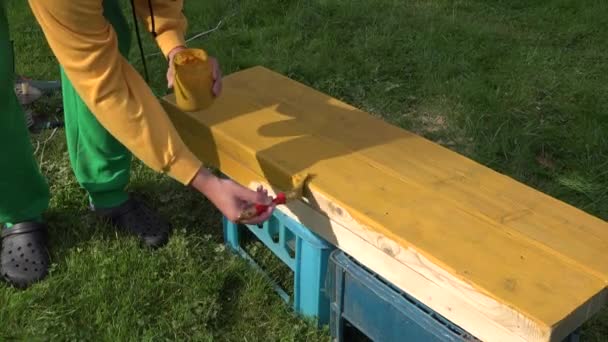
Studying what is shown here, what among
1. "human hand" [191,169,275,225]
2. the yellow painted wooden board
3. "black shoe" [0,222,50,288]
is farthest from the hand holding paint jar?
"black shoe" [0,222,50,288]

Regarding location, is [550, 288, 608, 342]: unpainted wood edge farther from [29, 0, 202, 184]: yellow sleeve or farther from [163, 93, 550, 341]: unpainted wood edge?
[29, 0, 202, 184]: yellow sleeve

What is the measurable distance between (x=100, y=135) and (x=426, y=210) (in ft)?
3.69

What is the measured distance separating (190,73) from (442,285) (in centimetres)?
88

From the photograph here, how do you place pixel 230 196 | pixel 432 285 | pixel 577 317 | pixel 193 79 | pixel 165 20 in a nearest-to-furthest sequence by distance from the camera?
1. pixel 577 317
2. pixel 432 285
3. pixel 230 196
4. pixel 193 79
5. pixel 165 20

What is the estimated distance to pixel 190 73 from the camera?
1942 mm

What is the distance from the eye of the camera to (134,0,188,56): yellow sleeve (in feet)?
7.23

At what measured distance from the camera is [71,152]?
2.42 metres

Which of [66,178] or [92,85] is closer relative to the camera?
[92,85]

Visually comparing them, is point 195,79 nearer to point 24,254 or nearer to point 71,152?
point 71,152

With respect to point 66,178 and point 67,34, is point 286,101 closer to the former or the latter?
point 67,34

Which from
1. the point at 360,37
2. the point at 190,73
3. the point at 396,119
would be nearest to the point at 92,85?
the point at 190,73

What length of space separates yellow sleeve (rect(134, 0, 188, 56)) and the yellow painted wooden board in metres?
0.23

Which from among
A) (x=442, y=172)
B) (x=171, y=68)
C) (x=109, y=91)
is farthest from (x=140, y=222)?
(x=442, y=172)

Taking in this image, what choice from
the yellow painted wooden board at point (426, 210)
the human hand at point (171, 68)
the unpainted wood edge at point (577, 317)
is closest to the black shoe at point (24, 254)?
the yellow painted wooden board at point (426, 210)
